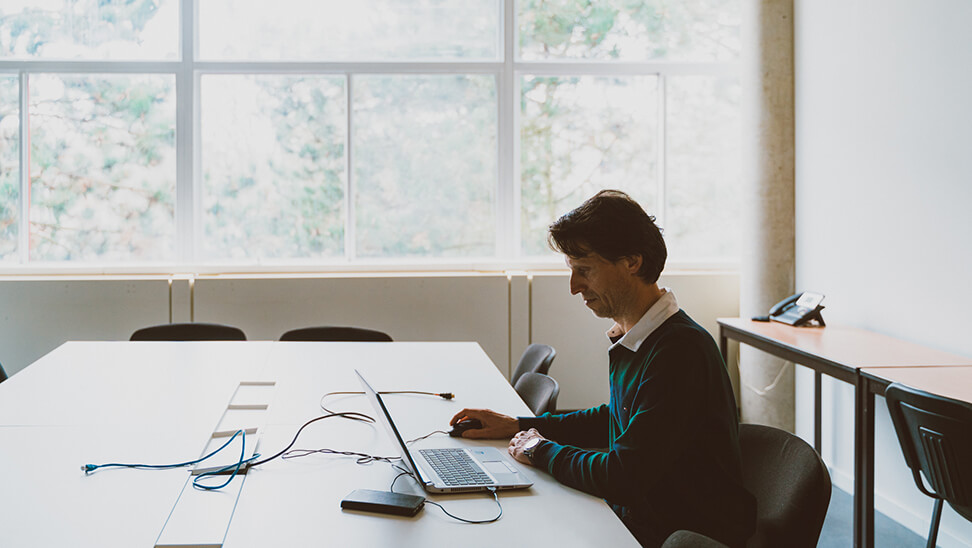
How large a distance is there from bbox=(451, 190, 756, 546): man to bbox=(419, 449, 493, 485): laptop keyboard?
0.49ft

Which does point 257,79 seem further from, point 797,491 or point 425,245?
point 797,491

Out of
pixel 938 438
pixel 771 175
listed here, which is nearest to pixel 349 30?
pixel 771 175

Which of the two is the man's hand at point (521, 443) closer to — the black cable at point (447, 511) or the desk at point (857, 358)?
the black cable at point (447, 511)

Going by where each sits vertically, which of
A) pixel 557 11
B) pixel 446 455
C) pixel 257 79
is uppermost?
pixel 557 11

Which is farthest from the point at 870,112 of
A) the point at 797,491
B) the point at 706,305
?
the point at 797,491

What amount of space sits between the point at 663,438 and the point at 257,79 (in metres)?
4.40

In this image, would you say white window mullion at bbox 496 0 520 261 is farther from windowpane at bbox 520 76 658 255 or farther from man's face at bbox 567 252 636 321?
man's face at bbox 567 252 636 321

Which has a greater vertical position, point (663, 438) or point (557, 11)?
point (557, 11)

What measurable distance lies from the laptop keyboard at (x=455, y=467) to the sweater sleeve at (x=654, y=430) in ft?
0.82

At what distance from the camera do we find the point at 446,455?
6.63 ft

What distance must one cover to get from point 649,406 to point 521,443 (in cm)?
46

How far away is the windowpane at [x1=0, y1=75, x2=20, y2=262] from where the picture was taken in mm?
5113

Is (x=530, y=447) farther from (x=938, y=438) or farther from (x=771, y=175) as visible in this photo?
(x=771, y=175)

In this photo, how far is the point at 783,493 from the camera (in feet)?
5.54
